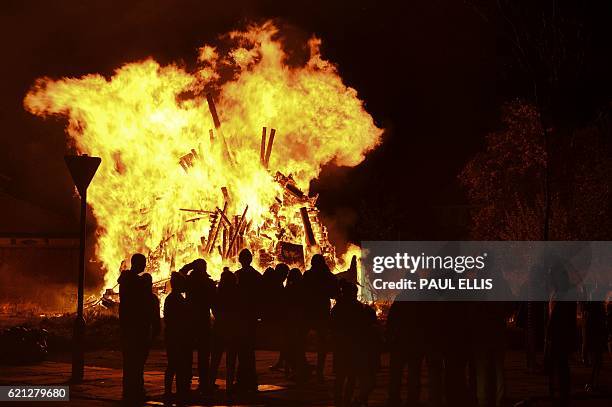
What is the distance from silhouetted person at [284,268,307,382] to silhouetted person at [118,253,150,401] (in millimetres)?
2997

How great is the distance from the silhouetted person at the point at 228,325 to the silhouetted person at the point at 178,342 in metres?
0.82

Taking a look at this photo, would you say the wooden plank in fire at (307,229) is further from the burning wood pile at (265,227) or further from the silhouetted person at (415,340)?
the silhouetted person at (415,340)

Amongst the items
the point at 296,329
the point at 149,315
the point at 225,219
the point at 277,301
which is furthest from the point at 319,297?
the point at 225,219

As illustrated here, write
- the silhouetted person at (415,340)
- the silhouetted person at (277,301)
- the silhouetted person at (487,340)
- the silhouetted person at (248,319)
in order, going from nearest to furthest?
1. the silhouetted person at (415,340)
2. the silhouetted person at (487,340)
3. the silhouetted person at (248,319)
4. the silhouetted person at (277,301)

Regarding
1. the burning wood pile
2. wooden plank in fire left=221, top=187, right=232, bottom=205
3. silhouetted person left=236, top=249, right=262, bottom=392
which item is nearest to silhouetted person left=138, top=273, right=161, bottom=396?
silhouetted person left=236, top=249, right=262, bottom=392

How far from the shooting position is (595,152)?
33.1 m

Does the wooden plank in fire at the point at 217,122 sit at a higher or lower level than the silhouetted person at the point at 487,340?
higher

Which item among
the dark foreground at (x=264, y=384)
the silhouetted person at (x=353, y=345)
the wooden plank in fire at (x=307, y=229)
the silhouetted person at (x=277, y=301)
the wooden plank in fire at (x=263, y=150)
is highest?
the wooden plank in fire at (x=263, y=150)

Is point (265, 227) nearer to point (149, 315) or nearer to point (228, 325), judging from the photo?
point (228, 325)

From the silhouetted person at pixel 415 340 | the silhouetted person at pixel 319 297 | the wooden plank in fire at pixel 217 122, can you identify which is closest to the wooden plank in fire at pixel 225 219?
the wooden plank in fire at pixel 217 122

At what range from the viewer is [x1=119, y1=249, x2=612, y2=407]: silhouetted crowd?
32.0 feet

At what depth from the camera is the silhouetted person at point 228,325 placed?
1224 centimetres

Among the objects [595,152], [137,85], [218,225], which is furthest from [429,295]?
[595,152]

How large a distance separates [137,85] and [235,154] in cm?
319
